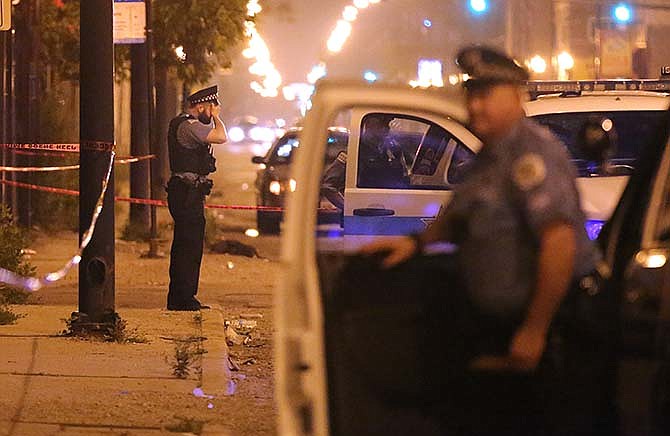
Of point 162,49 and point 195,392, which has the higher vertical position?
point 162,49

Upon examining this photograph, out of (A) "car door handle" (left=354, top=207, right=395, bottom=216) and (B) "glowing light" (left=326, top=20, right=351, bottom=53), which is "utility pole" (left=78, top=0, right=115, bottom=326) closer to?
(A) "car door handle" (left=354, top=207, right=395, bottom=216)

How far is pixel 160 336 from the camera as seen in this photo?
31.0 feet

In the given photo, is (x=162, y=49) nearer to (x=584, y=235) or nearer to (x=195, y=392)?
(x=195, y=392)

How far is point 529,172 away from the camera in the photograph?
3742 mm

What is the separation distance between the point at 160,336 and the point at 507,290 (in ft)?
19.7

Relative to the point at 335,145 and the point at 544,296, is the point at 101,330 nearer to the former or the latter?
the point at 335,145

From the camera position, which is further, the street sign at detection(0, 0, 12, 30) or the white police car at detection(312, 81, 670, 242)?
the street sign at detection(0, 0, 12, 30)

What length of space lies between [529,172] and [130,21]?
36.4ft

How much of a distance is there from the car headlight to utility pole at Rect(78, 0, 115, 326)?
9.14m

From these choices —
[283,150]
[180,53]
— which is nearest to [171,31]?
[180,53]

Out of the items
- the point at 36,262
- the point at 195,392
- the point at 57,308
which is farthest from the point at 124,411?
the point at 36,262

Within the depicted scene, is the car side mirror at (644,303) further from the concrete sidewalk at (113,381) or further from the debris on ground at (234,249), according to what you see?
the debris on ground at (234,249)

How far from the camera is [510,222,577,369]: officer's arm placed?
3617mm

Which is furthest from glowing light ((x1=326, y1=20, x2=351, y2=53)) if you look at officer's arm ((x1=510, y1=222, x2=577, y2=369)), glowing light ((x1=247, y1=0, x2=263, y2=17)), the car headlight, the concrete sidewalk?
officer's arm ((x1=510, y1=222, x2=577, y2=369))
